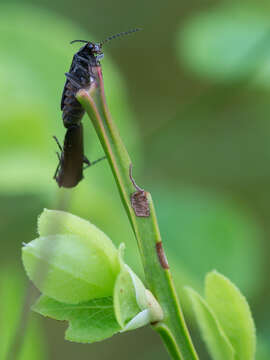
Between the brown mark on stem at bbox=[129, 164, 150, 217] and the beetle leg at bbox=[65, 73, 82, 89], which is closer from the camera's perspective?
the brown mark on stem at bbox=[129, 164, 150, 217]

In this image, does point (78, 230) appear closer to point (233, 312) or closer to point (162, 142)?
point (233, 312)

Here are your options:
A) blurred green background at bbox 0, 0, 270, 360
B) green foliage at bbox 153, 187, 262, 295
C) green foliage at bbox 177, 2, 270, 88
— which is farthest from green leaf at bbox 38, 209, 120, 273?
green foliage at bbox 177, 2, 270, 88

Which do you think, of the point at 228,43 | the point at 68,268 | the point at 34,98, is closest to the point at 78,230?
the point at 68,268

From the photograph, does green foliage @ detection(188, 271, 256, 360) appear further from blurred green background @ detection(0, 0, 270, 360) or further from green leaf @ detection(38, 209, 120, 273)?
blurred green background @ detection(0, 0, 270, 360)

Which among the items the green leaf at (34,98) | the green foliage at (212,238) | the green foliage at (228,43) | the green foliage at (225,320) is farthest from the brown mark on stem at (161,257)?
the green foliage at (228,43)

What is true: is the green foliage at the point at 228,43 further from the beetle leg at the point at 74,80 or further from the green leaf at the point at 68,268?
the green leaf at the point at 68,268

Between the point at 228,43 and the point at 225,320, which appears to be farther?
the point at 228,43
